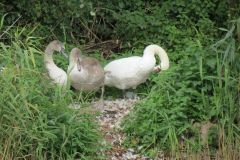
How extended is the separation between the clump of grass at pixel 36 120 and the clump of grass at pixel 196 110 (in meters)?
0.54

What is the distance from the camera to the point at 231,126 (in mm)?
6391

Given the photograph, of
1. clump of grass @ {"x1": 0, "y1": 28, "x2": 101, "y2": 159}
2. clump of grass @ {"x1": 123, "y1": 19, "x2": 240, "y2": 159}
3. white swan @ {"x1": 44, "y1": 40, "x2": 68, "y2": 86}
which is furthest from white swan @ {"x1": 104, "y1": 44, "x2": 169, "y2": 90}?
clump of grass @ {"x1": 0, "y1": 28, "x2": 101, "y2": 159}

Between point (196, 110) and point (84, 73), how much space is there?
51.8 inches

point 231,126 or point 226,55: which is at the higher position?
point 226,55

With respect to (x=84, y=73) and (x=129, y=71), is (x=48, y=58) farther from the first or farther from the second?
(x=129, y=71)

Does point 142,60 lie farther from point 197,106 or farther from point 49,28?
point 49,28

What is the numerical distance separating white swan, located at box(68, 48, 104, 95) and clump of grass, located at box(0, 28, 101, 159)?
90 cm

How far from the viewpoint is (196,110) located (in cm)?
677

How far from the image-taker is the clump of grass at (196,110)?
6430 mm

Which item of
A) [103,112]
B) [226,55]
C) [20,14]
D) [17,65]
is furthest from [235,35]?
[20,14]

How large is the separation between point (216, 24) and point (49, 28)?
2117mm

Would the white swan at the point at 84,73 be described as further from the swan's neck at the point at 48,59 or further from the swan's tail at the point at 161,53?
the swan's tail at the point at 161,53

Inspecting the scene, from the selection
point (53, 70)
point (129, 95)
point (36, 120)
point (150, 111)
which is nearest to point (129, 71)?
point (129, 95)

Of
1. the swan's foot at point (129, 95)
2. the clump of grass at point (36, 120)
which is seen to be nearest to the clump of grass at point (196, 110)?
the clump of grass at point (36, 120)
